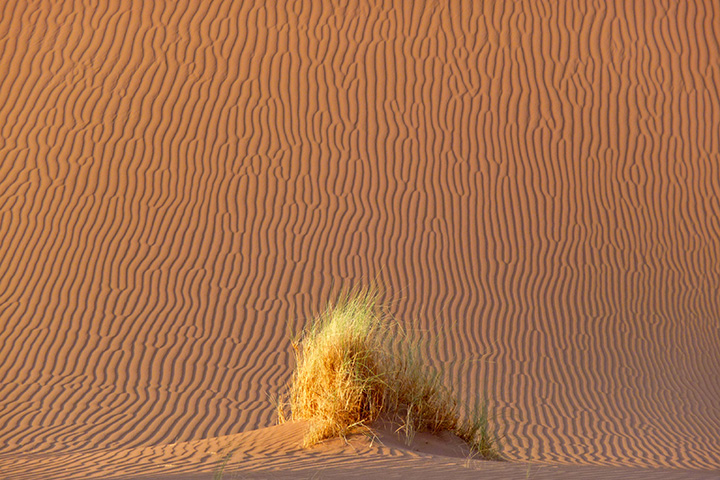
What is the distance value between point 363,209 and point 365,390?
24.7ft

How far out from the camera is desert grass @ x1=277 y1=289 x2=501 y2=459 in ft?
15.8

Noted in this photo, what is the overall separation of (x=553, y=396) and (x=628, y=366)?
144 cm

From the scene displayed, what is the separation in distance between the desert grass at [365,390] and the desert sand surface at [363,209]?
235 centimetres

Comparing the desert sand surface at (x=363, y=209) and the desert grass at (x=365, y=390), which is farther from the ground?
the desert sand surface at (x=363, y=209)

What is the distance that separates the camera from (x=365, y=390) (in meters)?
4.89

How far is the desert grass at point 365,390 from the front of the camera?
482cm

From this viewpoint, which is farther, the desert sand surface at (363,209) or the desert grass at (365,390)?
the desert sand surface at (363,209)

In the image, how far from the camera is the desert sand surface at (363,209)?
9.30 m

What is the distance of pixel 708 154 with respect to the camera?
544 inches

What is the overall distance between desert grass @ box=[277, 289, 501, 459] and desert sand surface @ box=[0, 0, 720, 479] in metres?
2.35

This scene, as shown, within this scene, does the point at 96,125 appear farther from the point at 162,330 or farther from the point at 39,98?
the point at 162,330

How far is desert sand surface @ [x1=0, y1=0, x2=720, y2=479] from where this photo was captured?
9305 mm

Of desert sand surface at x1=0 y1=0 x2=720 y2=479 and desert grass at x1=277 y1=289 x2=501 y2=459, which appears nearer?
desert grass at x1=277 y1=289 x2=501 y2=459

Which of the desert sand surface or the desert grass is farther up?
the desert sand surface
